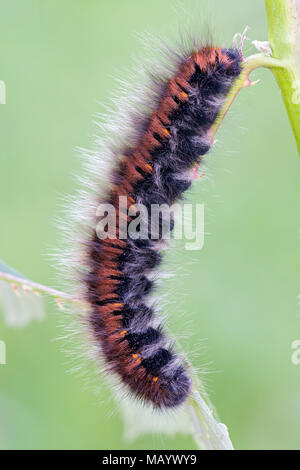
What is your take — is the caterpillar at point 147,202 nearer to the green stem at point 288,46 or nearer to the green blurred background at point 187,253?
the green stem at point 288,46

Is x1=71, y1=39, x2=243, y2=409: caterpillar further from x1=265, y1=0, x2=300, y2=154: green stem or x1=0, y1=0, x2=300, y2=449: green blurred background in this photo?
x1=0, y1=0, x2=300, y2=449: green blurred background

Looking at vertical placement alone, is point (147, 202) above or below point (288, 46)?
below

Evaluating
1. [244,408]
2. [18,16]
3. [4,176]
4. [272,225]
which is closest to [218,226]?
[272,225]

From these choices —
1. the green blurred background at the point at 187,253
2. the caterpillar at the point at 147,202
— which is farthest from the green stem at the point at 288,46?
the green blurred background at the point at 187,253

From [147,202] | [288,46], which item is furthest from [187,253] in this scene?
[288,46]

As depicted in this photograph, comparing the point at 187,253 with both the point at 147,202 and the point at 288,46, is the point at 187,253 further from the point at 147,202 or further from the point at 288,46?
the point at 288,46

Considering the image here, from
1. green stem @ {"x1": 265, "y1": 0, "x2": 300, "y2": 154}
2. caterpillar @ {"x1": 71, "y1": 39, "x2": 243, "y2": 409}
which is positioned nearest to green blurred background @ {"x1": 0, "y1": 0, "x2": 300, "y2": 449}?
caterpillar @ {"x1": 71, "y1": 39, "x2": 243, "y2": 409}
